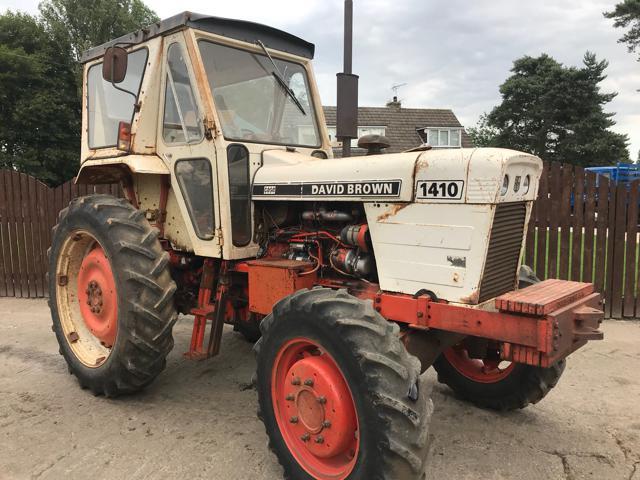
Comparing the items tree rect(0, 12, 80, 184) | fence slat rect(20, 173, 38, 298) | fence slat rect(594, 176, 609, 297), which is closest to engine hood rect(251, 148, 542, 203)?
fence slat rect(594, 176, 609, 297)

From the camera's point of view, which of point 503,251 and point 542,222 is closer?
point 503,251

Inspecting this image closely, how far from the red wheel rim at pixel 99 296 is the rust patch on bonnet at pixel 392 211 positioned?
6.90 feet

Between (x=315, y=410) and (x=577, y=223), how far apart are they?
4840mm

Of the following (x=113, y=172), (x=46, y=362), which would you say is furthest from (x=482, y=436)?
(x=46, y=362)

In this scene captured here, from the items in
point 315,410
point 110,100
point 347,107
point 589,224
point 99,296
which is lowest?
point 315,410

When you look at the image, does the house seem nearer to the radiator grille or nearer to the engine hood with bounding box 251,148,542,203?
the engine hood with bounding box 251,148,542,203

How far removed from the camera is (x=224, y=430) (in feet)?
11.0

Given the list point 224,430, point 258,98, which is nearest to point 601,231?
point 258,98

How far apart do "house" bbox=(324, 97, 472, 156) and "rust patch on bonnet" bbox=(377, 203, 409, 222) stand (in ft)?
88.8

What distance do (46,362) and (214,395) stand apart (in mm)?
1900

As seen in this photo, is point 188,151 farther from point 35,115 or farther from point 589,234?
point 35,115

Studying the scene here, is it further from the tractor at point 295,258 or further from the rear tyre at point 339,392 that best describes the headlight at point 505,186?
the rear tyre at point 339,392

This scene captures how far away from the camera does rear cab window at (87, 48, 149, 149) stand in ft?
13.2

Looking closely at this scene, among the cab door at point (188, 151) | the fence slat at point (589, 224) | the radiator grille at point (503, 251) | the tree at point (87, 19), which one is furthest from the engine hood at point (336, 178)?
the tree at point (87, 19)
